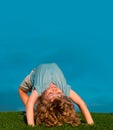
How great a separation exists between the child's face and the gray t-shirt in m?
0.16

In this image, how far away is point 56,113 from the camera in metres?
9.47

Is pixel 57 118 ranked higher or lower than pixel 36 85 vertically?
lower

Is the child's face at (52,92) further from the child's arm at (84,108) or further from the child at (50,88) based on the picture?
the child's arm at (84,108)

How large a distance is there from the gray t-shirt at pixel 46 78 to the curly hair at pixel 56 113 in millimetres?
745

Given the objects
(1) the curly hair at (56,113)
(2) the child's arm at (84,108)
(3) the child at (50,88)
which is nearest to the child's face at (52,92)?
(3) the child at (50,88)

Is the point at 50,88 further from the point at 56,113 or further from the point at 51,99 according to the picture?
the point at 56,113

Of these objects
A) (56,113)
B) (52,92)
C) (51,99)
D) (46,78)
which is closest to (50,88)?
(52,92)

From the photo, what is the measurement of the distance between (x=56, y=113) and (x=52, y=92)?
2.67ft

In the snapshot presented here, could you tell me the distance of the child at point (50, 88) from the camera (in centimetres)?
996

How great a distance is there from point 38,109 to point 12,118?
208cm

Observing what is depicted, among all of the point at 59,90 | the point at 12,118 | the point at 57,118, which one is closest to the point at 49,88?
the point at 59,90

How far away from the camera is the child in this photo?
9.96 metres

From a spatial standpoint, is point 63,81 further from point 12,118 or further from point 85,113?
point 12,118

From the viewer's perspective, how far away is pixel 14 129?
30.3 feet
